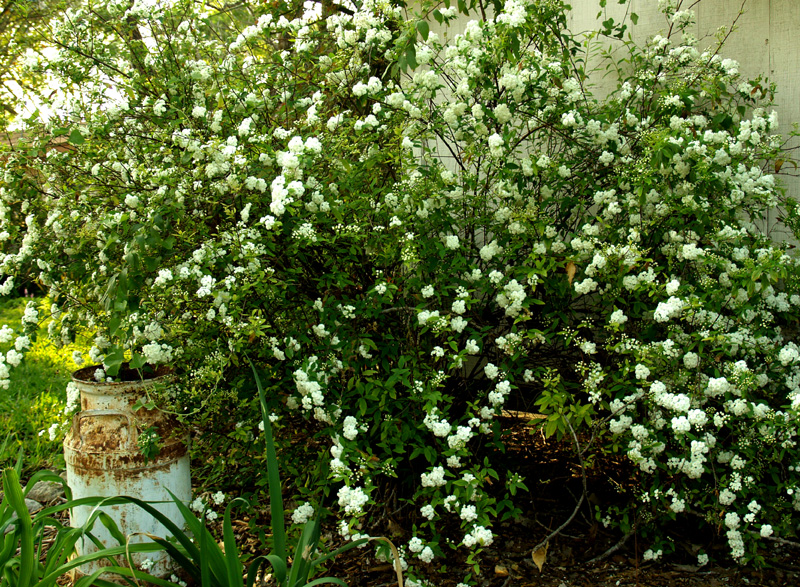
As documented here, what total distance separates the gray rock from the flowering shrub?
148 cm

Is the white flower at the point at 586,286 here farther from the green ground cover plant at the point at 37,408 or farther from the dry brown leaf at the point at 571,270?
the green ground cover plant at the point at 37,408

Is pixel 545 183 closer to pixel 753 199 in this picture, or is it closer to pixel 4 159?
pixel 753 199

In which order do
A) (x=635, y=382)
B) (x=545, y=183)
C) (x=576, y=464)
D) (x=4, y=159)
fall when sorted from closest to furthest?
(x=635, y=382) < (x=545, y=183) < (x=4, y=159) < (x=576, y=464)

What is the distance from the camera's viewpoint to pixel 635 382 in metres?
2.66

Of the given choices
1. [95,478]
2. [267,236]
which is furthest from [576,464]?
[95,478]

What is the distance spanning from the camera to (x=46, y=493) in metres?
4.01

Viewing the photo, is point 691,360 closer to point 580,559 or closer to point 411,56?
point 580,559

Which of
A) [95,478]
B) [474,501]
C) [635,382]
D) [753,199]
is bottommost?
[474,501]

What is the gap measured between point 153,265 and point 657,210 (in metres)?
2.05

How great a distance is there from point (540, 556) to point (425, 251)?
1373mm

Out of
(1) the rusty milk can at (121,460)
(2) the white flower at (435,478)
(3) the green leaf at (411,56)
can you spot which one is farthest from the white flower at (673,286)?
(1) the rusty milk can at (121,460)

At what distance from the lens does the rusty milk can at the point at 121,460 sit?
2826 mm

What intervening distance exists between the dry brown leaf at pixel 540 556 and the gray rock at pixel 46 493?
Result: 2834 millimetres

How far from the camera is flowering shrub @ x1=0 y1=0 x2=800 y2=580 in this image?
2.58 metres
